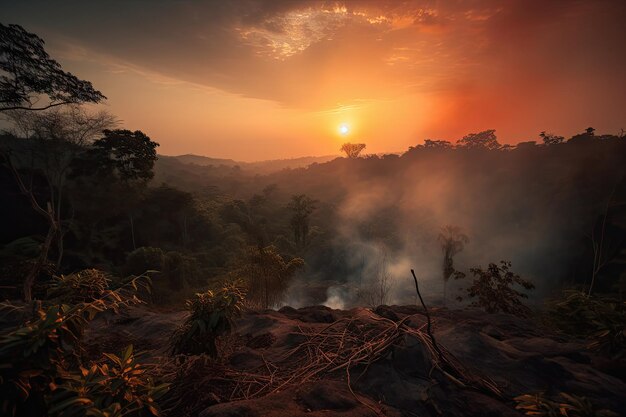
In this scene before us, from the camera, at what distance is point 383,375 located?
4.48 m

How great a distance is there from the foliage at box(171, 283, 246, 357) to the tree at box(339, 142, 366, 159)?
94.3m

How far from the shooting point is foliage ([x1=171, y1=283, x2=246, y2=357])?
4.82 meters

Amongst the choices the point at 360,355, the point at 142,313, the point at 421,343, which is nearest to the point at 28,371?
the point at 360,355

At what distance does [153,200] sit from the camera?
112ft

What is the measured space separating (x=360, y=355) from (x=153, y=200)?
3562 centimetres

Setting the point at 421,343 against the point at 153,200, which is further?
the point at 153,200

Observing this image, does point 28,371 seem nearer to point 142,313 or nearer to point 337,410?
point 337,410

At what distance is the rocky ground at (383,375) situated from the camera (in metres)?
3.81

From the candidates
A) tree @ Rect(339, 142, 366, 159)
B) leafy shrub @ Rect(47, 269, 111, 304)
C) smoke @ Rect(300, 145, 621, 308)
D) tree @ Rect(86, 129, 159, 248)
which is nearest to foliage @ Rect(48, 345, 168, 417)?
leafy shrub @ Rect(47, 269, 111, 304)

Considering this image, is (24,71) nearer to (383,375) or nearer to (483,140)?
(383,375)

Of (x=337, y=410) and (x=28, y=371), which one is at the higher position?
(x=28, y=371)

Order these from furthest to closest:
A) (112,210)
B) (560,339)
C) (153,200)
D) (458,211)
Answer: (458,211) → (153,200) → (112,210) → (560,339)

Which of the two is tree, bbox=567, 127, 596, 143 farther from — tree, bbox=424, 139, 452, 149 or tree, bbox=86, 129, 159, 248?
tree, bbox=86, 129, 159, 248

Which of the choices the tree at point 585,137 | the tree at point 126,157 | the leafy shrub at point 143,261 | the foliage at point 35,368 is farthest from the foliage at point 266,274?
the tree at point 585,137
